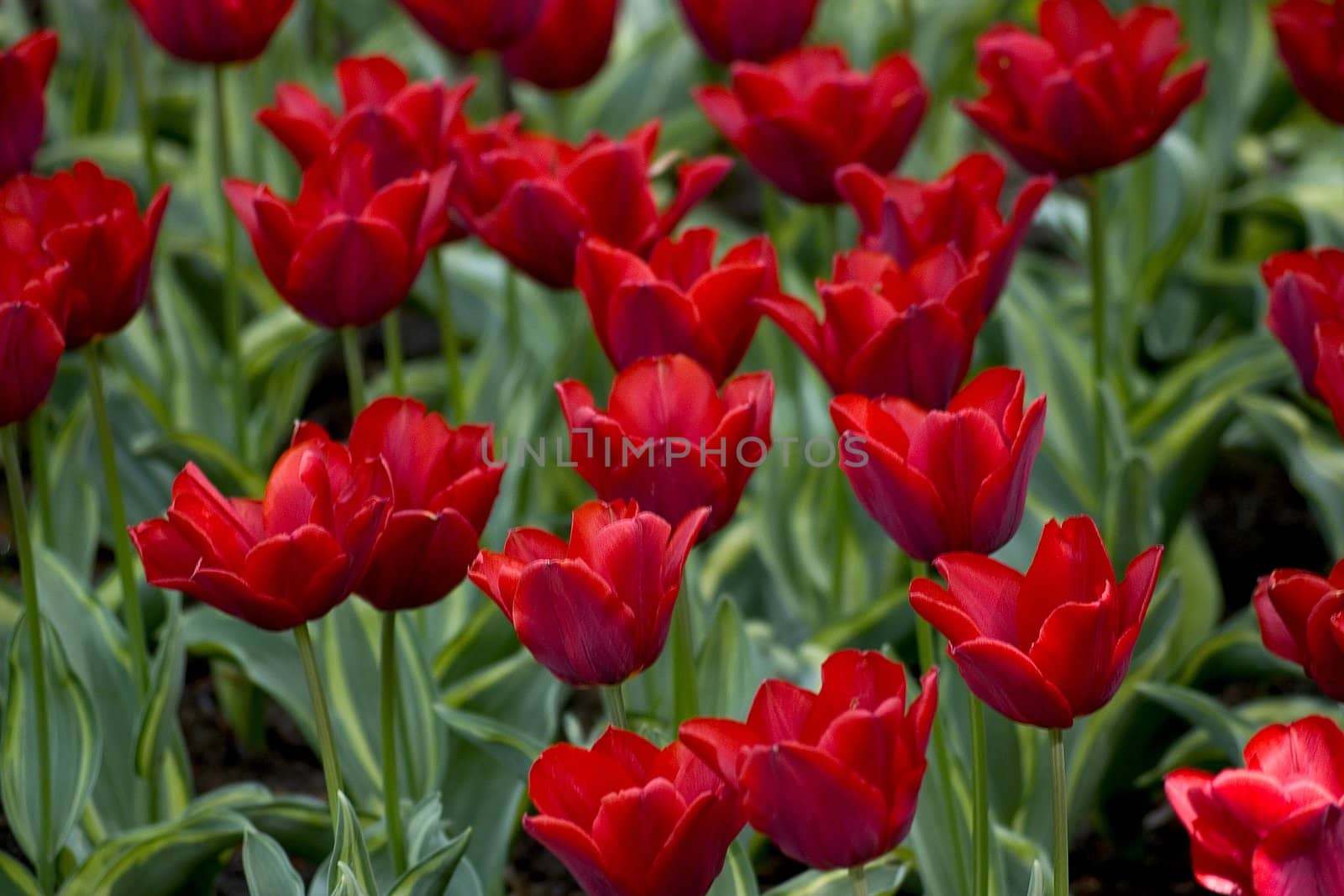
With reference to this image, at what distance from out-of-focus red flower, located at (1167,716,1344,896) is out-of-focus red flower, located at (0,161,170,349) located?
0.73m

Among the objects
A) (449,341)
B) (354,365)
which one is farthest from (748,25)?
(354,365)

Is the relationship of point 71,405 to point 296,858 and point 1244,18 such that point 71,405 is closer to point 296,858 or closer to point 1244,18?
point 296,858

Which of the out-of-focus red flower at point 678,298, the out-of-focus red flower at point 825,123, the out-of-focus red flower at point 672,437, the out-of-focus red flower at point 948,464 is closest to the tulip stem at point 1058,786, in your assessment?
the out-of-focus red flower at point 948,464

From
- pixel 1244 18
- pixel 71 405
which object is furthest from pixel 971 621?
pixel 1244 18

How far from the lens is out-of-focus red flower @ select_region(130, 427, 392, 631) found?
85 centimetres

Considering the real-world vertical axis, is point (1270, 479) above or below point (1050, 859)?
below

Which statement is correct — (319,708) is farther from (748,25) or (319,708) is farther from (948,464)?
(748,25)

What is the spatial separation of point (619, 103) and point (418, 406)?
1439 mm

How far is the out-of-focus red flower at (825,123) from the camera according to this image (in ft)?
4.17

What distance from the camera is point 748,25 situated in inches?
59.9

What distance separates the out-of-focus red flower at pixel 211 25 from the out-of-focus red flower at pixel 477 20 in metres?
0.12

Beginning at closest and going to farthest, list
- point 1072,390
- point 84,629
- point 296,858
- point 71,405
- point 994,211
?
point 994,211 → point 84,629 → point 296,858 → point 1072,390 → point 71,405

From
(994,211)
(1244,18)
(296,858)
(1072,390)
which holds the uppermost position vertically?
(994,211)

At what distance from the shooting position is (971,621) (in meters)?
0.79
